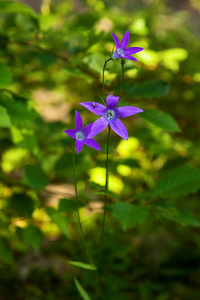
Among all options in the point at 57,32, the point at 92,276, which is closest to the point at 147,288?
the point at 92,276

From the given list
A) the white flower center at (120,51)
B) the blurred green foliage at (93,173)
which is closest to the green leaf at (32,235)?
the blurred green foliage at (93,173)

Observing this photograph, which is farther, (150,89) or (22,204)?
(22,204)

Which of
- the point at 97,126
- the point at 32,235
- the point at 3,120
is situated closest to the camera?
the point at 97,126

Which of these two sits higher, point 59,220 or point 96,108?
point 96,108

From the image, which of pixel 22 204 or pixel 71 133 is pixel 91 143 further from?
pixel 22 204

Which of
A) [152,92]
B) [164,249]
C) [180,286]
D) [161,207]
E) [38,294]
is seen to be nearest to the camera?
[161,207]

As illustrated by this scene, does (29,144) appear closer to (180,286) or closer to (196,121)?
(180,286)

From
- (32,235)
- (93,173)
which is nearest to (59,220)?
(32,235)
